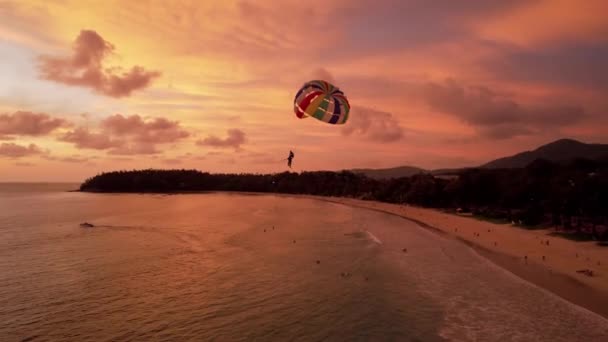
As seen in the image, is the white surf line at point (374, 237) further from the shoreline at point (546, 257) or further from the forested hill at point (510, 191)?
the forested hill at point (510, 191)

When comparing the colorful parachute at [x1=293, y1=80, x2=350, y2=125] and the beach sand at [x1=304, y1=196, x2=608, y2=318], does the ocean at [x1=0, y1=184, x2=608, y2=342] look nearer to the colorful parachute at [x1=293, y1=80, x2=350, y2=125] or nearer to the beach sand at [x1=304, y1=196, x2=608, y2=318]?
the beach sand at [x1=304, y1=196, x2=608, y2=318]

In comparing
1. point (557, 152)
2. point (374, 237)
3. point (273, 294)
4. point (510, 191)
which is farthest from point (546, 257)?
point (557, 152)

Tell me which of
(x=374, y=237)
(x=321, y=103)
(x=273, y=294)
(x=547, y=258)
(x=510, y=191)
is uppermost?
(x=321, y=103)

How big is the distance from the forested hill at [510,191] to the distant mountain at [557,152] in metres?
53.8

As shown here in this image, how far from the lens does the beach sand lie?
15.7m

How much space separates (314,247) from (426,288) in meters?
12.2

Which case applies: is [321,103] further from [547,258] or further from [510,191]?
[510,191]

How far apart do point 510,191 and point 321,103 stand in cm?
2656

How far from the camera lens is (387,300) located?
52.9ft

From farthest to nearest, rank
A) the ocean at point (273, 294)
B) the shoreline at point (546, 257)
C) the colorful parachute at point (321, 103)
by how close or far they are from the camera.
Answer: the colorful parachute at point (321, 103)
the shoreline at point (546, 257)
the ocean at point (273, 294)

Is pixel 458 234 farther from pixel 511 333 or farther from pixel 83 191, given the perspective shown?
pixel 83 191

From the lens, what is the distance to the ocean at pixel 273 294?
12742mm

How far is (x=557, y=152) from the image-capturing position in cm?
13562

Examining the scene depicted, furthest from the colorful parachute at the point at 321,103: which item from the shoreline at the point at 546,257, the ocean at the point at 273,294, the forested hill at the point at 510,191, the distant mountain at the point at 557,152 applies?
the distant mountain at the point at 557,152
